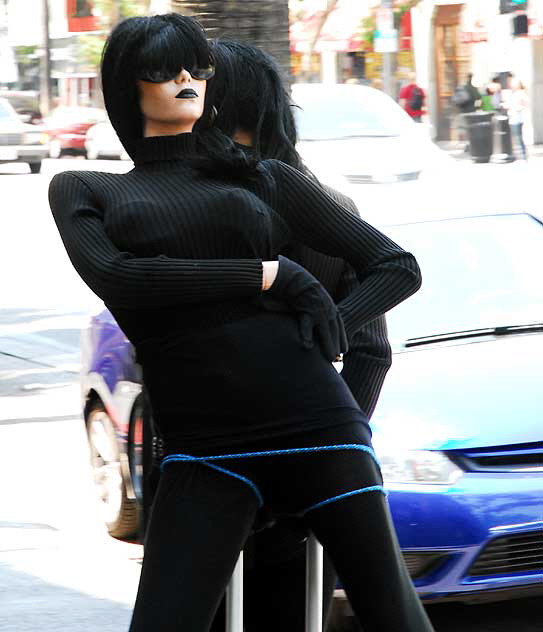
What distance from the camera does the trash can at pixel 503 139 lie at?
2656cm

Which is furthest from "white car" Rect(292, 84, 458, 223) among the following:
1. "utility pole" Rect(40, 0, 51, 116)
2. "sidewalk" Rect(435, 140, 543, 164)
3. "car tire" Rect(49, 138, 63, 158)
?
"utility pole" Rect(40, 0, 51, 116)

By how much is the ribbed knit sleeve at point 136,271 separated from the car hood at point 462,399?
6.26 ft

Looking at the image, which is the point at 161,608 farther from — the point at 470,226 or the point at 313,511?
the point at 470,226

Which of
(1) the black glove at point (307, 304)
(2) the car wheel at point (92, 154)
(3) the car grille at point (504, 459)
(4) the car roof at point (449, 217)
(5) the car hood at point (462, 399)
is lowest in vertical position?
(2) the car wheel at point (92, 154)

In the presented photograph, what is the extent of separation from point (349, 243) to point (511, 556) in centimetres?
182

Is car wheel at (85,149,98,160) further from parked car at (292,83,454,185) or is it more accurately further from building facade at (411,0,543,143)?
parked car at (292,83,454,185)

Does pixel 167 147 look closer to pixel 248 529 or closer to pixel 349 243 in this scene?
pixel 349 243

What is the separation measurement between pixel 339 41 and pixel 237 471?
133ft

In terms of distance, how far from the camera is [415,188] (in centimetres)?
623

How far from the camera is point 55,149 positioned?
1394 inches

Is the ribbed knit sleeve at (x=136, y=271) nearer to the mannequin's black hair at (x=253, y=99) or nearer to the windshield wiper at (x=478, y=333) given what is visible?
the mannequin's black hair at (x=253, y=99)

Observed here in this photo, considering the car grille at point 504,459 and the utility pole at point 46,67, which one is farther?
the utility pole at point 46,67

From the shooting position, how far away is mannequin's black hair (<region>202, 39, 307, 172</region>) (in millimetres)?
2818

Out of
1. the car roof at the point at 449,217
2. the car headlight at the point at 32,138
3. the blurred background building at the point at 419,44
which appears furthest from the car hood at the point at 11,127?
the car roof at the point at 449,217
